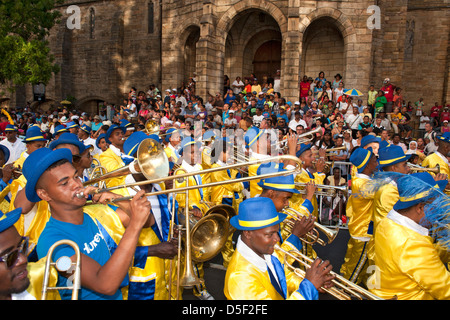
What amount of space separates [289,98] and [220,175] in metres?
11.3

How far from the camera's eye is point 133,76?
966 inches

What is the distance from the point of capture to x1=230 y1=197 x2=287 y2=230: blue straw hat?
2482 mm

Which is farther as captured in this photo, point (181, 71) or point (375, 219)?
point (181, 71)

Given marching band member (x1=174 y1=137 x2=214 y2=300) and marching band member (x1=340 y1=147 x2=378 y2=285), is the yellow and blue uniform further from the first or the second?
marching band member (x1=340 y1=147 x2=378 y2=285)

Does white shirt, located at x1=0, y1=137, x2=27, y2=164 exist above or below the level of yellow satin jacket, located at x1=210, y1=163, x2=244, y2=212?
above

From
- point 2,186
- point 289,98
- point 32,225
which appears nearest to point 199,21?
point 289,98

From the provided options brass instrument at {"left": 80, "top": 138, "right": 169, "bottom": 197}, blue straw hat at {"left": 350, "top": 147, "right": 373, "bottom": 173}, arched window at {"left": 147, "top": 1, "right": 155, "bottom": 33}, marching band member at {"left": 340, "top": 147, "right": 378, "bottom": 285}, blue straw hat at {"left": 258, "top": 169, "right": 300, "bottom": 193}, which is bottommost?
marching band member at {"left": 340, "top": 147, "right": 378, "bottom": 285}

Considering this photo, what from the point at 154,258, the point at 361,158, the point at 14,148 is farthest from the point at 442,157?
the point at 14,148

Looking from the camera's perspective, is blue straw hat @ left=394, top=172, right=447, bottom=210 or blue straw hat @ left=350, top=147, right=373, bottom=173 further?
blue straw hat @ left=350, top=147, right=373, bottom=173

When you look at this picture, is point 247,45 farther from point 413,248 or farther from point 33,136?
point 413,248

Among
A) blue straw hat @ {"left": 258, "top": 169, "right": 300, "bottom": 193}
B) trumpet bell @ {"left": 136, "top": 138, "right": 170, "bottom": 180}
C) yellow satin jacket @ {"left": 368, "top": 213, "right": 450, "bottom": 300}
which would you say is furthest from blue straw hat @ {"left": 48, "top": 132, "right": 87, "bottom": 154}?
yellow satin jacket @ {"left": 368, "top": 213, "right": 450, "bottom": 300}

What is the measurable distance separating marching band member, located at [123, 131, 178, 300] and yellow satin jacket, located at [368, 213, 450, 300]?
196cm

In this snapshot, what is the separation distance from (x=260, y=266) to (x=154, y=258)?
4.19ft
